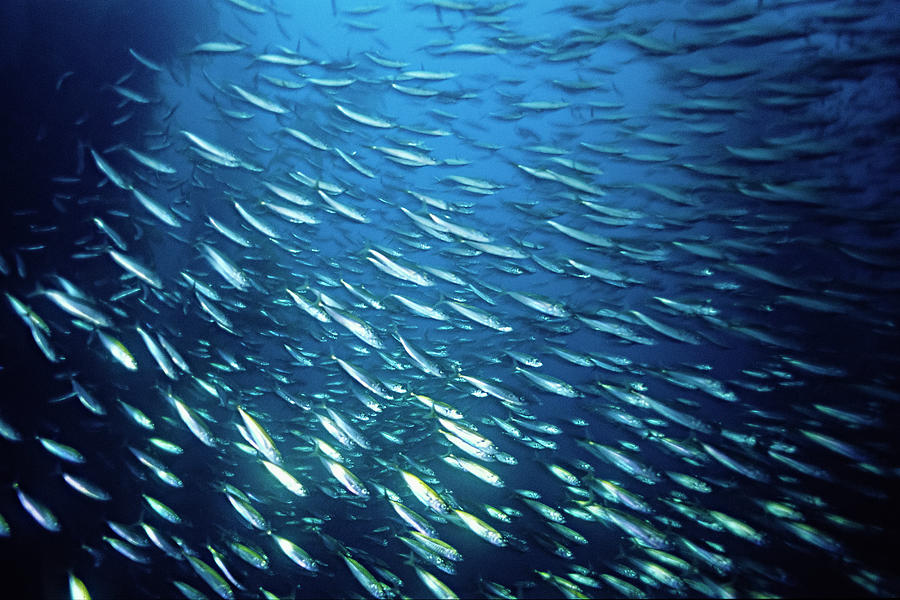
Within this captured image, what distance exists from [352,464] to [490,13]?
9.62 metres

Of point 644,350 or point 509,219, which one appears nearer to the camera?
point 644,350

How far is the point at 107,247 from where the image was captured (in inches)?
213

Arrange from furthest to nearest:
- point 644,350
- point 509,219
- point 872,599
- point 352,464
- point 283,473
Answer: point 509,219
point 644,350
point 352,464
point 872,599
point 283,473

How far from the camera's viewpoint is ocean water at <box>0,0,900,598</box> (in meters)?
5.62

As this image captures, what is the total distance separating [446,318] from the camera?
240 inches

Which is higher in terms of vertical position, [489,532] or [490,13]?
[490,13]

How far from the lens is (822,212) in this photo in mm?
6391

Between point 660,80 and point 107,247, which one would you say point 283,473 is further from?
point 660,80

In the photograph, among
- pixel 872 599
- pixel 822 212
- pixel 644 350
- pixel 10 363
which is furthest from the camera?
pixel 644 350

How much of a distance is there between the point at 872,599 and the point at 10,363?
13707 millimetres

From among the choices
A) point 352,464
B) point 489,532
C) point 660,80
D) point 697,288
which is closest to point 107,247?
point 489,532

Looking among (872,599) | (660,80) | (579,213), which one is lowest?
(872,599)

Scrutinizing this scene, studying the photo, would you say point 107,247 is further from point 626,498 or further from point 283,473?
point 626,498

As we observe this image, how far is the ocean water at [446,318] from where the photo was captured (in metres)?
5.62
